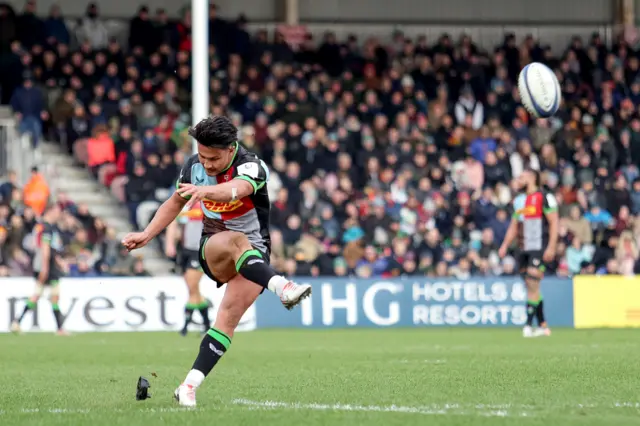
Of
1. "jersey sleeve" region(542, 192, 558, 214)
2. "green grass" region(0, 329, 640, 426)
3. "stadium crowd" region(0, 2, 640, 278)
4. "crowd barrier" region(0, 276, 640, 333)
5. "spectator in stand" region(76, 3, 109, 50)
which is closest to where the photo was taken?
"green grass" region(0, 329, 640, 426)

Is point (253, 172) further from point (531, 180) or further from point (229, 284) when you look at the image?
point (531, 180)

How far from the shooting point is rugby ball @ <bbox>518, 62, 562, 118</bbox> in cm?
1747

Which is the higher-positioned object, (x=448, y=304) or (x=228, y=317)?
(x=228, y=317)

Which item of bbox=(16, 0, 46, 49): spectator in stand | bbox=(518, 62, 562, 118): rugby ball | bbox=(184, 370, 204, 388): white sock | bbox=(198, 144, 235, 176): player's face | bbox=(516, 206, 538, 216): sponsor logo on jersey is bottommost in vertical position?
bbox=(184, 370, 204, 388): white sock

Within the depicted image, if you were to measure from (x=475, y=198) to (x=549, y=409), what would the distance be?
1766 centimetres

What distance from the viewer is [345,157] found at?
82.9ft

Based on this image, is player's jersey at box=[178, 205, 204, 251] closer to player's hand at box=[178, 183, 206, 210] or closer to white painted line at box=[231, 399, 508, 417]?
white painted line at box=[231, 399, 508, 417]

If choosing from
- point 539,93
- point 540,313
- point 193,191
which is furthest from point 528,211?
point 193,191

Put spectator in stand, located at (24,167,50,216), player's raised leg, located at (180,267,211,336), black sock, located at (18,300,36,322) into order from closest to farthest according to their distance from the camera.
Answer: player's raised leg, located at (180,267,211,336), black sock, located at (18,300,36,322), spectator in stand, located at (24,167,50,216)

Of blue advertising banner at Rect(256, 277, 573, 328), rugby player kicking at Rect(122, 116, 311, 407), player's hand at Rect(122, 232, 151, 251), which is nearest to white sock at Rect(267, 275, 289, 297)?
rugby player kicking at Rect(122, 116, 311, 407)

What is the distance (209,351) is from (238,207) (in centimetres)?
92

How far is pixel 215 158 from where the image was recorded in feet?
26.3

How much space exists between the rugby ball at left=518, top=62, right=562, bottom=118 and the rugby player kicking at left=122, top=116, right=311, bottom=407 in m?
9.65

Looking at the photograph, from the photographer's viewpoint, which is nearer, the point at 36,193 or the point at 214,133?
the point at 214,133
